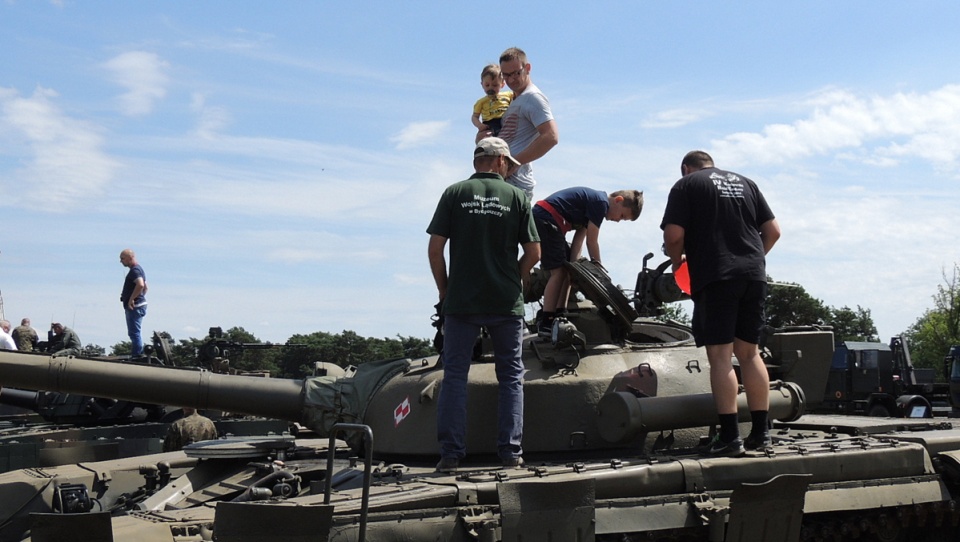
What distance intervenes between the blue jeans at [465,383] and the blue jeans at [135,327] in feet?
33.4

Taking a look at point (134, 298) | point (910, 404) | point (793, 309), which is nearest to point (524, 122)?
point (134, 298)

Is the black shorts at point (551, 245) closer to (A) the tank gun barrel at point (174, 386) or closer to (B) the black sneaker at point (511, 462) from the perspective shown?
(B) the black sneaker at point (511, 462)

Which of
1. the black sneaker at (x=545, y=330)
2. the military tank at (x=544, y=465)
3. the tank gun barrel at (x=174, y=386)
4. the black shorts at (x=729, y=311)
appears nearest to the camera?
the military tank at (x=544, y=465)

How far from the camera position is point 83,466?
340 inches

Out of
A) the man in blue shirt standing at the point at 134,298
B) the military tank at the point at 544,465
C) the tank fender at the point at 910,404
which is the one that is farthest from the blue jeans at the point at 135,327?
the tank fender at the point at 910,404

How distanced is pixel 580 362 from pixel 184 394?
3.20 m

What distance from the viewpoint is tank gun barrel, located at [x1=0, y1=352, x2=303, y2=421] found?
28.2ft

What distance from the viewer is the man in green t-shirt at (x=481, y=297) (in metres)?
6.95

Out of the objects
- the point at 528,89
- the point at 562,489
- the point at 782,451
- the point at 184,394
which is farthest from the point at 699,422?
the point at 184,394

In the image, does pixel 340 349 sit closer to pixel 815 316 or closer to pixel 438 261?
pixel 438 261

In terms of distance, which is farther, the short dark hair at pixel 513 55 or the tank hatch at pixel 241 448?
the short dark hair at pixel 513 55

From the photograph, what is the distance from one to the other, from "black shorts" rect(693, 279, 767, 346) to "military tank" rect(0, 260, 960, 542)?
48cm

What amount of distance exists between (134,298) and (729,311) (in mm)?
11080

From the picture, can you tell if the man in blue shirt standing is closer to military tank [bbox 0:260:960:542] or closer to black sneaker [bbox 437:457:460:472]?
military tank [bbox 0:260:960:542]
